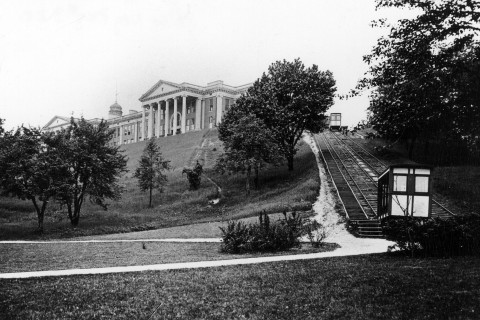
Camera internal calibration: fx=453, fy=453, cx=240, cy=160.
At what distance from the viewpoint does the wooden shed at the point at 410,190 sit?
2514 cm

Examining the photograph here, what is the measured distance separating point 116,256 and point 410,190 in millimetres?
16275

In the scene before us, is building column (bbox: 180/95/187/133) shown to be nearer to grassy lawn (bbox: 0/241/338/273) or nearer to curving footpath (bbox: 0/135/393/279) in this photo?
curving footpath (bbox: 0/135/393/279)

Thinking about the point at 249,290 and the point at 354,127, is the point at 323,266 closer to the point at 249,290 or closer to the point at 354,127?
the point at 249,290

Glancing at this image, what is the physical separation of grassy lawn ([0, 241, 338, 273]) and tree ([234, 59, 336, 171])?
25.4m

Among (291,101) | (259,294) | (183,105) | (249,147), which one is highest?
(183,105)

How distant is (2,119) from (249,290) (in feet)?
169

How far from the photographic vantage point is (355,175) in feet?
136

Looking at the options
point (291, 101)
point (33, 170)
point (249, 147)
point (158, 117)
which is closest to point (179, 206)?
point (249, 147)

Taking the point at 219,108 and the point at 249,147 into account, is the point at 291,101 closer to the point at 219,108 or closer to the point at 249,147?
the point at 249,147

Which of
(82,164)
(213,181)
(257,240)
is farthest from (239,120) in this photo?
(257,240)

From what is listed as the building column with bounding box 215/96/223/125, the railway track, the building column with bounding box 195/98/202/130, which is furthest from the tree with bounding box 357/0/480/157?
the building column with bounding box 195/98/202/130

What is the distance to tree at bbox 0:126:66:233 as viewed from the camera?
3550 cm

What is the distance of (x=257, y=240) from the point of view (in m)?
19.6

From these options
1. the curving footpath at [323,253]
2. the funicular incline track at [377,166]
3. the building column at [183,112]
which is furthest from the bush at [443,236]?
the building column at [183,112]
